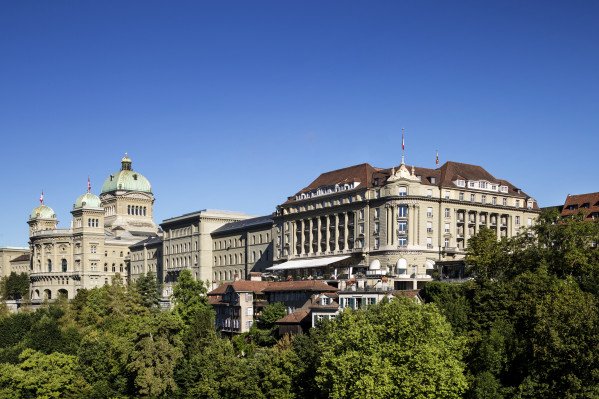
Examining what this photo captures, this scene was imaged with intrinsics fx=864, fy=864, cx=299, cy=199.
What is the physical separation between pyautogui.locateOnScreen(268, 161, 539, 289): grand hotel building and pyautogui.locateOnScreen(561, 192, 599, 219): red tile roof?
21.6 ft

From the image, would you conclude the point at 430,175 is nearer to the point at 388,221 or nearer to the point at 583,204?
the point at 388,221

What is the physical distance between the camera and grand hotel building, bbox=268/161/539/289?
125062mm

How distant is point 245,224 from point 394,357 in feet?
336

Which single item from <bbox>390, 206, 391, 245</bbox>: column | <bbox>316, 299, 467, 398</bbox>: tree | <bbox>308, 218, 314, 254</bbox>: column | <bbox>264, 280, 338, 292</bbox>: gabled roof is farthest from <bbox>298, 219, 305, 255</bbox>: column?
<bbox>316, 299, 467, 398</bbox>: tree

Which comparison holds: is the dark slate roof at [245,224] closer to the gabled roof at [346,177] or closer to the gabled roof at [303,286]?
the gabled roof at [346,177]

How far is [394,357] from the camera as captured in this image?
76062mm

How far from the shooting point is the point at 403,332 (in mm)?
77062

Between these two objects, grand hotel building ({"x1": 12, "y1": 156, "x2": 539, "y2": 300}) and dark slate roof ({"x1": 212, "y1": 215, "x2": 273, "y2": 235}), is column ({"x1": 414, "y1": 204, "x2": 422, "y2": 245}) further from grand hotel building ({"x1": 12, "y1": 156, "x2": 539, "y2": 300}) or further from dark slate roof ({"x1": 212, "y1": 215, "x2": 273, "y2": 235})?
dark slate roof ({"x1": 212, "y1": 215, "x2": 273, "y2": 235})

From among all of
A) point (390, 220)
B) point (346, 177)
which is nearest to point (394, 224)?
point (390, 220)

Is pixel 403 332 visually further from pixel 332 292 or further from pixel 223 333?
pixel 223 333

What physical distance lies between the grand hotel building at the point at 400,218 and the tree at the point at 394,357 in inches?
1402

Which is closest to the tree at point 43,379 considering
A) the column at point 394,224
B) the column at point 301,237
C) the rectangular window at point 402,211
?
the column at point 394,224

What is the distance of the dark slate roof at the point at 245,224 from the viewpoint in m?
169

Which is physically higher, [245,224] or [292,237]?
[245,224]
